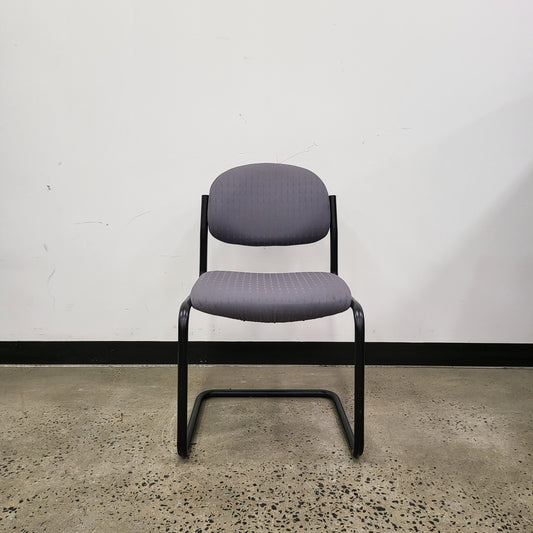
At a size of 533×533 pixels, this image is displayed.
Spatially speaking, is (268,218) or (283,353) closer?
(268,218)

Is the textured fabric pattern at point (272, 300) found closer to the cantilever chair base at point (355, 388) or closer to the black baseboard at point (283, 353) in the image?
the cantilever chair base at point (355, 388)

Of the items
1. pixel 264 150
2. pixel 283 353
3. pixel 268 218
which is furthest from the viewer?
pixel 283 353

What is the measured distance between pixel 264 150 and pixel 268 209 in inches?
13.0

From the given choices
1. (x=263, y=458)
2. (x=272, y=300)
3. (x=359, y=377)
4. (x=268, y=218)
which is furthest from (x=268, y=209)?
(x=263, y=458)

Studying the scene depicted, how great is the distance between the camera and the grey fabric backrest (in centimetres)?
130

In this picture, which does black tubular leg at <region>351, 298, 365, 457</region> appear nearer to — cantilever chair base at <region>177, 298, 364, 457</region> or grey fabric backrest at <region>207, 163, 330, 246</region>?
cantilever chair base at <region>177, 298, 364, 457</region>

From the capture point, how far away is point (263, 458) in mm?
1035

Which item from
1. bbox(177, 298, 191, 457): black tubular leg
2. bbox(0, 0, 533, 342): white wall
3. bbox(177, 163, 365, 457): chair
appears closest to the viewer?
bbox(177, 298, 191, 457): black tubular leg

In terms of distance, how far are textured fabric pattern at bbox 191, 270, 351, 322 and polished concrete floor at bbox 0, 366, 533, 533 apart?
42cm

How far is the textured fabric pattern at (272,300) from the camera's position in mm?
933

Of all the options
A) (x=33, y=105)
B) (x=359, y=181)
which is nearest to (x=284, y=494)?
(x=359, y=181)

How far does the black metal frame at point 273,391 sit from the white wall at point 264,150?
0.93ft

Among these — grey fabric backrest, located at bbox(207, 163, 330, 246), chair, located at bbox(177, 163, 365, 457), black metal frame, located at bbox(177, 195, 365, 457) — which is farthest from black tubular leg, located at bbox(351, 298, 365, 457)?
grey fabric backrest, located at bbox(207, 163, 330, 246)

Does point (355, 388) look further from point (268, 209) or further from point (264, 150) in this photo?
Result: point (264, 150)
